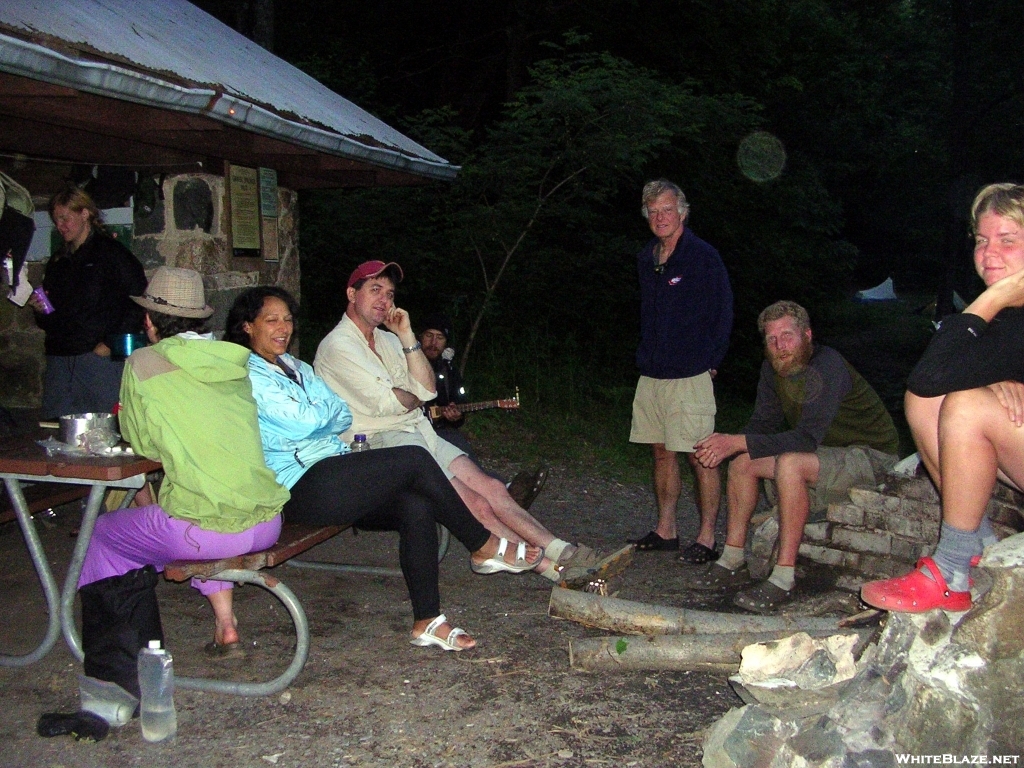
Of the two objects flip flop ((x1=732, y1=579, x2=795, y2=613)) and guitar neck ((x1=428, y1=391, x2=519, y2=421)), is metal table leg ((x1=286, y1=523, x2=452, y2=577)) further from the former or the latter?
flip flop ((x1=732, y1=579, x2=795, y2=613))

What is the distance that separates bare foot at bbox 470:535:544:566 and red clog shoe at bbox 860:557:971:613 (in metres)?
1.66

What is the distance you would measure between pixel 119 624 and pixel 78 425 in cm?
84

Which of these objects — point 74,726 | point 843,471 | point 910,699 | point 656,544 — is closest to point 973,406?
point 910,699

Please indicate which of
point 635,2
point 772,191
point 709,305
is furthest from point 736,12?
point 709,305

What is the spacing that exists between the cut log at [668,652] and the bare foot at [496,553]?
26.3 inches

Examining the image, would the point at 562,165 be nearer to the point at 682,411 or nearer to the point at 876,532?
the point at 682,411

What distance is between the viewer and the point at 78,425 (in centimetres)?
377

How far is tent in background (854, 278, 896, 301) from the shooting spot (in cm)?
4162

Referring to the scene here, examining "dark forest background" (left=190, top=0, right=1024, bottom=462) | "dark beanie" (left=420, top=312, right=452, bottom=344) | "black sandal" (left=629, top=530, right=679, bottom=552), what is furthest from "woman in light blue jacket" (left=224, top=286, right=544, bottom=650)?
"dark forest background" (left=190, top=0, right=1024, bottom=462)

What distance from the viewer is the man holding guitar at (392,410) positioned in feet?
14.6

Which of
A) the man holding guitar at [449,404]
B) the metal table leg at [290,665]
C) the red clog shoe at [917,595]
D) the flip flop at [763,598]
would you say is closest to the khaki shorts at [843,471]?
the flip flop at [763,598]

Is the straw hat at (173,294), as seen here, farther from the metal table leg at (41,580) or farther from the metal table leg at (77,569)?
the metal table leg at (41,580)

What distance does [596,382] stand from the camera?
11414mm

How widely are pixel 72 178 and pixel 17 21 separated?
7.73ft
